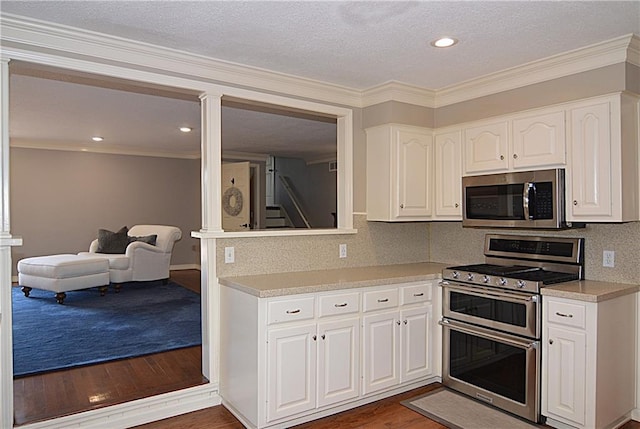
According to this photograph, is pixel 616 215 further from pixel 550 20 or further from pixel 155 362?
pixel 155 362

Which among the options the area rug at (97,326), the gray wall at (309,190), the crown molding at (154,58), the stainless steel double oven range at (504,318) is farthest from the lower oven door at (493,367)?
the gray wall at (309,190)

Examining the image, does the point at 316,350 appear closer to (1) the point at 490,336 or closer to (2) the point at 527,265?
(1) the point at 490,336

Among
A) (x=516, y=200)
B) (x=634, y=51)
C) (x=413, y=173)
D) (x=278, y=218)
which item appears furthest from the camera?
(x=278, y=218)

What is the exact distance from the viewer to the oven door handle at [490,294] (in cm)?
282

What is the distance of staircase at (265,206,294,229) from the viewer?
9.19 m

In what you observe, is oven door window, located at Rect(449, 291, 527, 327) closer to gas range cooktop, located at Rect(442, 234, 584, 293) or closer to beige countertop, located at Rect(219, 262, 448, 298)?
gas range cooktop, located at Rect(442, 234, 584, 293)

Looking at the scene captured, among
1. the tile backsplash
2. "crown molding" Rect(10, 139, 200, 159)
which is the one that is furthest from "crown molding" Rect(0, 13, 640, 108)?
"crown molding" Rect(10, 139, 200, 159)

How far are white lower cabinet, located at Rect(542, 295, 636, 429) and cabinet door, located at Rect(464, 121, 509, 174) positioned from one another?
3.53 ft

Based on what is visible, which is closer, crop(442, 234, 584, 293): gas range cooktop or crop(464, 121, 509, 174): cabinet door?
crop(442, 234, 584, 293): gas range cooktop

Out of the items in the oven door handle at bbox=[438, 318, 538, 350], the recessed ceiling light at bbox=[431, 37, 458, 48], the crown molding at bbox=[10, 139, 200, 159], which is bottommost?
the oven door handle at bbox=[438, 318, 538, 350]

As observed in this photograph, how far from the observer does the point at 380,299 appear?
10.2ft

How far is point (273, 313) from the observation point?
267cm

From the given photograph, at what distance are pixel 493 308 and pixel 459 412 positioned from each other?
72 cm

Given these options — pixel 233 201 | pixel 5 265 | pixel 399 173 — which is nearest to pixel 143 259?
pixel 233 201
